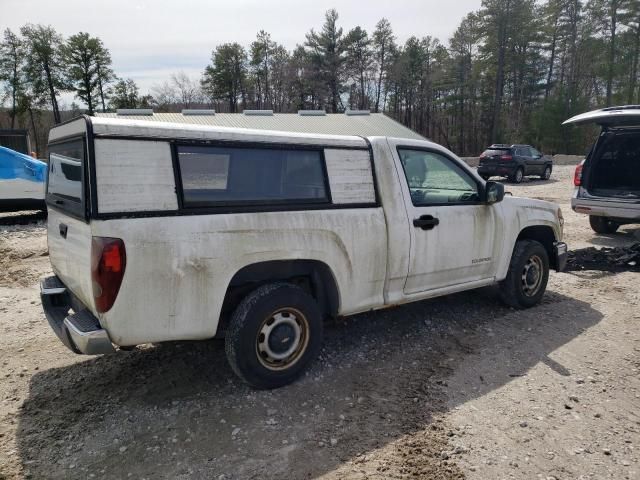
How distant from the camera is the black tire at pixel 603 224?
31.3 feet

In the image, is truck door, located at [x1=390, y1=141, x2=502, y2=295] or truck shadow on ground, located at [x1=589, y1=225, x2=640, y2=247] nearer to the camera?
truck door, located at [x1=390, y1=141, x2=502, y2=295]

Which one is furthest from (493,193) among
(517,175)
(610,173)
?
(517,175)

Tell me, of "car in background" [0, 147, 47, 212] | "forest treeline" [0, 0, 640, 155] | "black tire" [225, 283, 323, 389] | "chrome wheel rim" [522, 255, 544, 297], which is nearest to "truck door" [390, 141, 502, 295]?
"chrome wheel rim" [522, 255, 544, 297]

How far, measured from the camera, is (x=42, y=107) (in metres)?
44.2

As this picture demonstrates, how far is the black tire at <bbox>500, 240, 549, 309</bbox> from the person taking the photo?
5023mm

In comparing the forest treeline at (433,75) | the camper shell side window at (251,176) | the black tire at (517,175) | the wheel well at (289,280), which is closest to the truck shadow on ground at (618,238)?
the wheel well at (289,280)

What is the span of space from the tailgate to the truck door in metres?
2.49

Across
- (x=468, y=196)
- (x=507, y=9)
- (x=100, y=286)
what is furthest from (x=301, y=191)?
(x=507, y=9)

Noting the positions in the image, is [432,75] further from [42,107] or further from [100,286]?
[100,286]

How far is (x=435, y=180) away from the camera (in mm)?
4418

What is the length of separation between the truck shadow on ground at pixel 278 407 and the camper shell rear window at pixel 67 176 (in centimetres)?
143

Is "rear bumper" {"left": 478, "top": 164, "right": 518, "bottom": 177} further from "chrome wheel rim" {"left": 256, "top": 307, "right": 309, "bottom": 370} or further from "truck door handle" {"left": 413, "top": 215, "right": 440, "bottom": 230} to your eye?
"chrome wheel rim" {"left": 256, "top": 307, "right": 309, "bottom": 370}

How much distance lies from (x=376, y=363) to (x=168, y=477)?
1.94 m

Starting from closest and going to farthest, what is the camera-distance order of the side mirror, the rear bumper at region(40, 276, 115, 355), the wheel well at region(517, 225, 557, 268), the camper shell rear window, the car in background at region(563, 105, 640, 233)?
the rear bumper at region(40, 276, 115, 355) → the camper shell rear window → the side mirror → the wheel well at region(517, 225, 557, 268) → the car in background at region(563, 105, 640, 233)
